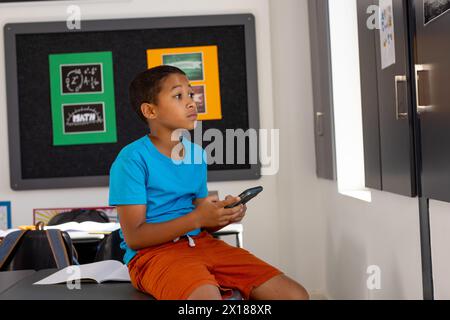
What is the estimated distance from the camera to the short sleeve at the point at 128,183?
2020 millimetres

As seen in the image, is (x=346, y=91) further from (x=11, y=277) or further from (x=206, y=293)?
(x=206, y=293)

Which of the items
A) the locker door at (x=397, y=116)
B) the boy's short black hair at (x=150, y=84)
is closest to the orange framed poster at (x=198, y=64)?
the locker door at (x=397, y=116)

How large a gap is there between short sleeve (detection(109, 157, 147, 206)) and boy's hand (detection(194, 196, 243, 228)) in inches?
6.9

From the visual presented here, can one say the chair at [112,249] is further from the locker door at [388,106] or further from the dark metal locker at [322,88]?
the dark metal locker at [322,88]

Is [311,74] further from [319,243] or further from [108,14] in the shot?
[108,14]

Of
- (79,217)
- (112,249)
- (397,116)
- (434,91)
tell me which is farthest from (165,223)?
(79,217)

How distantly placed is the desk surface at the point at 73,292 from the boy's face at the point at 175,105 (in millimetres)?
492

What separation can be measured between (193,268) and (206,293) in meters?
0.11

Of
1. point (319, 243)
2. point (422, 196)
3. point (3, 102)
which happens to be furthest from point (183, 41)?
point (422, 196)

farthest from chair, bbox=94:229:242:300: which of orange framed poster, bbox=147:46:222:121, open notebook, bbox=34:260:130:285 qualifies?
orange framed poster, bbox=147:46:222:121

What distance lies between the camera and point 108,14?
14.3 ft

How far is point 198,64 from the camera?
173 inches
